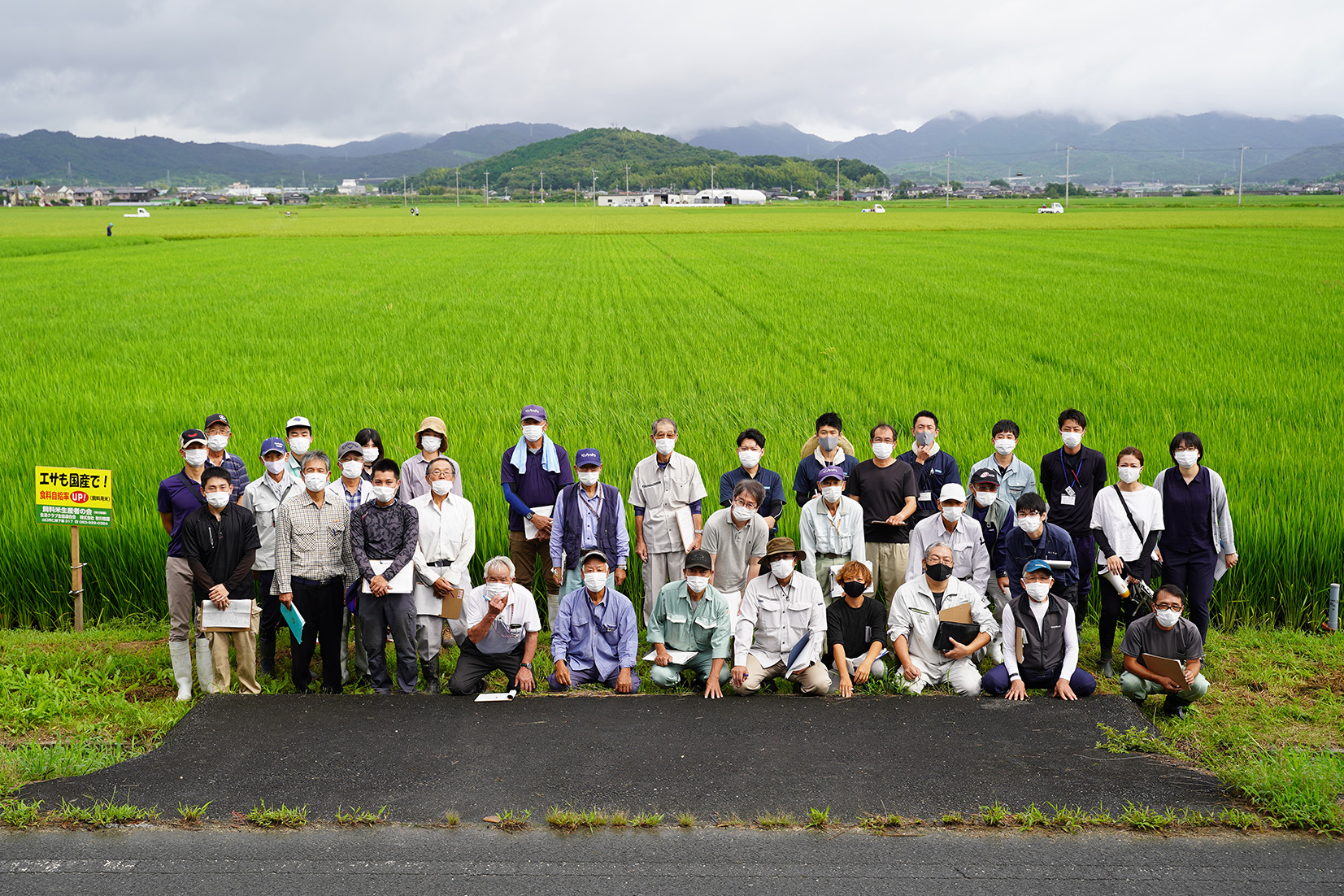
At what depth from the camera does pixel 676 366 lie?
19000 millimetres

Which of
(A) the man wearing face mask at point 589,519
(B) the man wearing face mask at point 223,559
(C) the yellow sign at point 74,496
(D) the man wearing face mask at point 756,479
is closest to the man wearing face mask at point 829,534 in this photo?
(D) the man wearing face mask at point 756,479

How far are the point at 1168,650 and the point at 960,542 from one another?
161 centimetres

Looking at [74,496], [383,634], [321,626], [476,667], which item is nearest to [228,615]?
[321,626]

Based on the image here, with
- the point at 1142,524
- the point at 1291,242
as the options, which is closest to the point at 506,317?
the point at 1142,524

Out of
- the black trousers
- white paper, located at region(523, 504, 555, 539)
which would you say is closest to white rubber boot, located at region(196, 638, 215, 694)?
the black trousers

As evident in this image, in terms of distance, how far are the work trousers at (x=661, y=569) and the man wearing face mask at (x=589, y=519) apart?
47 centimetres

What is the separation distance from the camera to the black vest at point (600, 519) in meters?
8.12

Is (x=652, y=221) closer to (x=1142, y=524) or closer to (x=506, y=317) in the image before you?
(x=506, y=317)

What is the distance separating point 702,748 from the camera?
6.30 metres

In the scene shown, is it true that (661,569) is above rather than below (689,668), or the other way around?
above

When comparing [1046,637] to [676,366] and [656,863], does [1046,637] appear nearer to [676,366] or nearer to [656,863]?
[656,863]

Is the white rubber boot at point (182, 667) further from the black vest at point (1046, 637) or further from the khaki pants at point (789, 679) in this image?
the black vest at point (1046, 637)

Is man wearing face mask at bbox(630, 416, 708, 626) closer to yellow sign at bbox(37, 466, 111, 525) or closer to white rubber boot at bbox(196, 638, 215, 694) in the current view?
white rubber boot at bbox(196, 638, 215, 694)

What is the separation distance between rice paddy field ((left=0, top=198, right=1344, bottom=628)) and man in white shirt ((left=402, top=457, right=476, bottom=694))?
4.78ft
